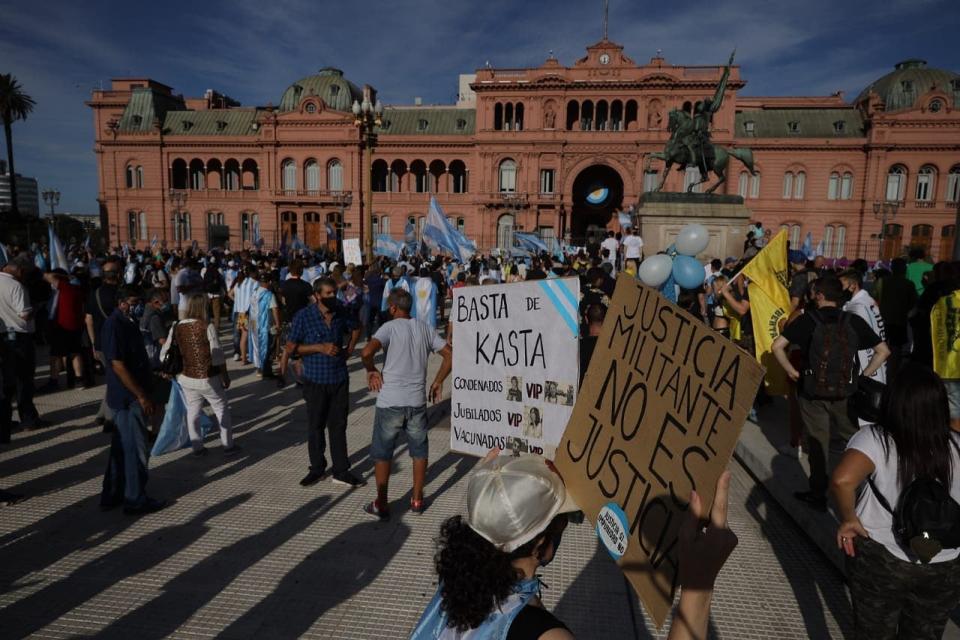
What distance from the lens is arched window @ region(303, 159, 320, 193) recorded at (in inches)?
1791

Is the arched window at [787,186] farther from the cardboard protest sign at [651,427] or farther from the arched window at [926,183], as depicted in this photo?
the cardboard protest sign at [651,427]

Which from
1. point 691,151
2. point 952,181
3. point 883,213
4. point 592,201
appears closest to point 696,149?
point 691,151

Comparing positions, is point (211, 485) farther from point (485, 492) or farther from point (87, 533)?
point (485, 492)

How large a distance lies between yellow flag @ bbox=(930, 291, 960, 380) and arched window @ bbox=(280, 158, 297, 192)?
46.3 m

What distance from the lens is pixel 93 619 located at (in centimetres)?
334

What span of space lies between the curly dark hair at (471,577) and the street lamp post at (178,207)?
50.4m

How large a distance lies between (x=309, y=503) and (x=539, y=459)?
150 inches

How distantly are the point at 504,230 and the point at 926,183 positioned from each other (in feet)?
101

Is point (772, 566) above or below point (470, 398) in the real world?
below

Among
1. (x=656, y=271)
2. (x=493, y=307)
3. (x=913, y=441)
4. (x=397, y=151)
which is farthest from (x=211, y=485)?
(x=397, y=151)

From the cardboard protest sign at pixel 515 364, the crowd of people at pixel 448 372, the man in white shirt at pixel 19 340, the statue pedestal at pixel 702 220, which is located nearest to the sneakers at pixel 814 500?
the crowd of people at pixel 448 372

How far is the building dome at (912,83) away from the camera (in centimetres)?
4362

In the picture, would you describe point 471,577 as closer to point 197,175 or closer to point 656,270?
point 656,270

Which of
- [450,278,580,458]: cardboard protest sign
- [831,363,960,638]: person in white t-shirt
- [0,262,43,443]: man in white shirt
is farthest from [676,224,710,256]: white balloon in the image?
[0,262,43,443]: man in white shirt
